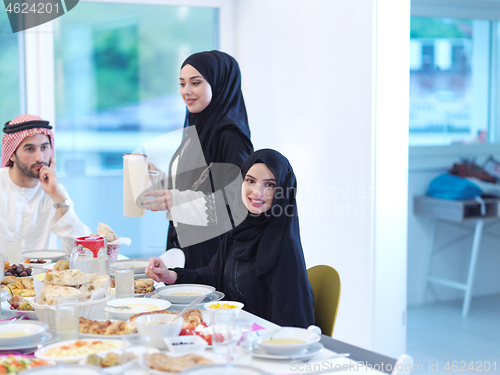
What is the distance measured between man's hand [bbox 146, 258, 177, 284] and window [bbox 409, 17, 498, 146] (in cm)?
291

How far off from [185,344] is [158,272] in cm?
64

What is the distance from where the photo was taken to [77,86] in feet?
11.9

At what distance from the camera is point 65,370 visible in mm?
932

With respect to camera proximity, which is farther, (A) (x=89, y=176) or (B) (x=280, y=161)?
(A) (x=89, y=176)

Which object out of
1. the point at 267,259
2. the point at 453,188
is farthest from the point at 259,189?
the point at 453,188

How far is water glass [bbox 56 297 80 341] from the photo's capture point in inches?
44.8

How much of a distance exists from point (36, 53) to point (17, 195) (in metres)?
1.36

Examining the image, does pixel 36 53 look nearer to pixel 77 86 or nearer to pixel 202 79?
pixel 77 86

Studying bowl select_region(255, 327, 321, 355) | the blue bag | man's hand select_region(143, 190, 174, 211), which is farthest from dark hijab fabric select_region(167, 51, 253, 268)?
the blue bag

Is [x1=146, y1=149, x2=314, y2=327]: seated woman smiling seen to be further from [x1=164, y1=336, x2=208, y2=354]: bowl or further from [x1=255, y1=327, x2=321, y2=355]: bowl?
[x1=164, y1=336, x2=208, y2=354]: bowl

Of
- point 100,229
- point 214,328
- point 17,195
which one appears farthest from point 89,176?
point 214,328

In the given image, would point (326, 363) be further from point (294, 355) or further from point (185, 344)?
point (185, 344)

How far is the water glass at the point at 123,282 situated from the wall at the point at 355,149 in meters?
1.42

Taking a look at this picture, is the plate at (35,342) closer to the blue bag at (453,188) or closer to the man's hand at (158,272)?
the man's hand at (158,272)
